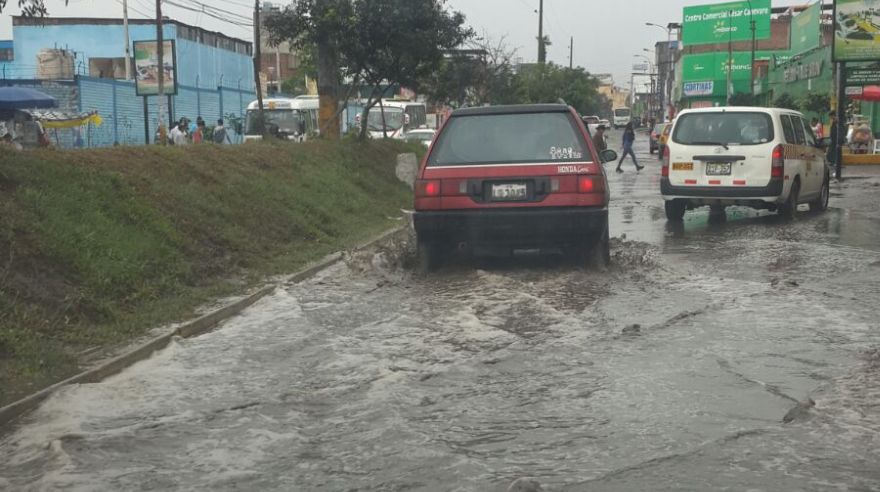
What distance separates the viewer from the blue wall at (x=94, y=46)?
51250 millimetres

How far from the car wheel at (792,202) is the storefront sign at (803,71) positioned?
35059mm

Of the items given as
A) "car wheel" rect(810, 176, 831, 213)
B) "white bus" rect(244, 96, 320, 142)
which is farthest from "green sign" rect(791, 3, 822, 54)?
"car wheel" rect(810, 176, 831, 213)

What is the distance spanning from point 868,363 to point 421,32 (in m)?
16.0

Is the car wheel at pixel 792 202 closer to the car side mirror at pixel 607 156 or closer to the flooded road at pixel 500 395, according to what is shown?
the car side mirror at pixel 607 156

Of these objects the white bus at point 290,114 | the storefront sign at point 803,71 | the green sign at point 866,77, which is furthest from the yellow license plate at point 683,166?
the storefront sign at point 803,71

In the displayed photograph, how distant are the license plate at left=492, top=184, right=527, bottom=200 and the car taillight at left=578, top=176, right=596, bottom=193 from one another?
52 centimetres

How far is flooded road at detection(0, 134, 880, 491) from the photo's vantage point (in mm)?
4301

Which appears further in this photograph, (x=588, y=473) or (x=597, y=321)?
(x=597, y=321)

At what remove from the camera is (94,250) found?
827 centimetres

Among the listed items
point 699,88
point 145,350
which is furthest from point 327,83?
point 699,88

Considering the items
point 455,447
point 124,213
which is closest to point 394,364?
point 455,447

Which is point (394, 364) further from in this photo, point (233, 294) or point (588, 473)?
point (233, 294)

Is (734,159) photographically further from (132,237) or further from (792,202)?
(132,237)

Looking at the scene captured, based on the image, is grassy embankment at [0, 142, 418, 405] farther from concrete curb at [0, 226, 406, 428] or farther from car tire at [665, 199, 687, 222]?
car tire at [665, 199, 687, 222]
